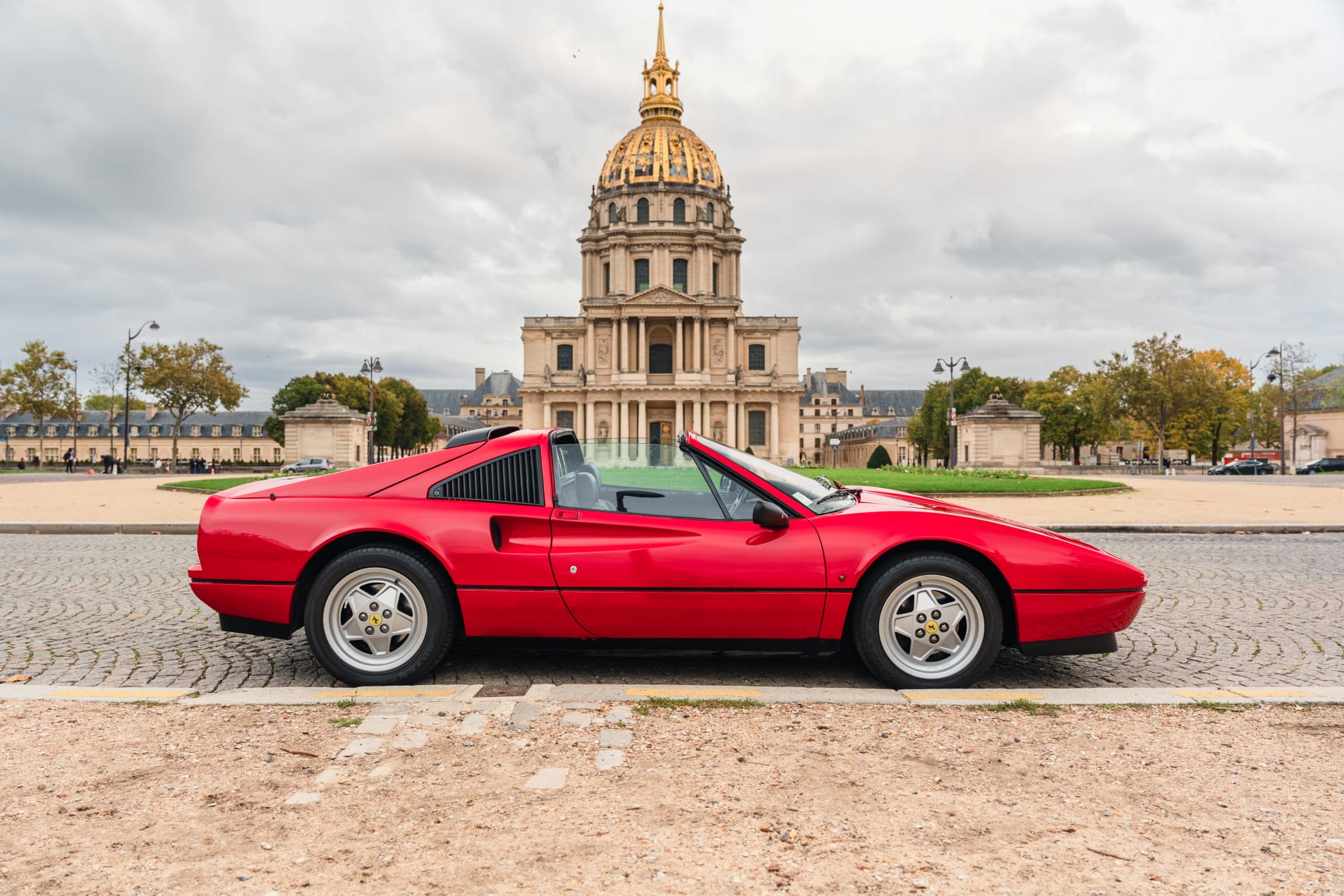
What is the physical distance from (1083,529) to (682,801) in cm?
1294

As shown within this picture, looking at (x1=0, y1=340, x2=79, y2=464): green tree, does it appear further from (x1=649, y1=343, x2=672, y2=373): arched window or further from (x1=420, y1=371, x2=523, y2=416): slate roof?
(x1=420, y1=371, x2=523, y2=416): slate roof

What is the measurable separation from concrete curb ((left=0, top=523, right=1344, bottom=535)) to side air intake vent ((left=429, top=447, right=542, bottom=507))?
37.4 ft

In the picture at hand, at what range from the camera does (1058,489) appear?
995 inches

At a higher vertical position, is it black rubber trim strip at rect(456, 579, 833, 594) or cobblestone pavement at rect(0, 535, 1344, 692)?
black rubber trim strip at rect(456, 579, 833, 594)

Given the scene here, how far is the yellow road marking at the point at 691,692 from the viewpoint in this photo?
397 centimetres

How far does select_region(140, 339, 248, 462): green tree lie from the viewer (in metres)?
62.4

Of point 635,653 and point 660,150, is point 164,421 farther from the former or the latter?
point 635,653

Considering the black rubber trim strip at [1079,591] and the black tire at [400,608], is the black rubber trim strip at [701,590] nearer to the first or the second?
the black tire at [400,608]

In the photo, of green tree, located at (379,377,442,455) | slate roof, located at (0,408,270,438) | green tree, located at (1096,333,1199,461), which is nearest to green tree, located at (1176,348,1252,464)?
green tree, located at (1096,333,1199,461)

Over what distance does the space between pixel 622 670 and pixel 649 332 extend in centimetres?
8088

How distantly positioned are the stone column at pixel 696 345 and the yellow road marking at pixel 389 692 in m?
78.6

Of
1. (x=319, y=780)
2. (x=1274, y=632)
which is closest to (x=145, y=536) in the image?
(x=319, y=780)

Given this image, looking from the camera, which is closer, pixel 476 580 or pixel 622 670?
pixel 476 580

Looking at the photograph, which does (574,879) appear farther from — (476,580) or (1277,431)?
(1277,431)
